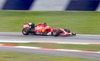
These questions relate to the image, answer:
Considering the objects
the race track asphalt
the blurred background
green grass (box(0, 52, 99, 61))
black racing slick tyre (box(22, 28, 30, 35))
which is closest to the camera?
green grass (box(0, 52, 99, 61))

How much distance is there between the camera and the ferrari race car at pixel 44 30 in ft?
54.5

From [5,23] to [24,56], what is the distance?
7826 millimetres

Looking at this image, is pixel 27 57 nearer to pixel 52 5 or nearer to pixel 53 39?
pixel 53 39

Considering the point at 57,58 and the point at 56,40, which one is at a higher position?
the point at 56,40

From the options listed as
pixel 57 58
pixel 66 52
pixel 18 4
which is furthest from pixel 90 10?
pixel 57 58

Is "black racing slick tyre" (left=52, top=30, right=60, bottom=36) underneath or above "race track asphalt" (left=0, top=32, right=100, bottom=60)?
above

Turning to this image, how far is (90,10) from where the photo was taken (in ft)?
64.2

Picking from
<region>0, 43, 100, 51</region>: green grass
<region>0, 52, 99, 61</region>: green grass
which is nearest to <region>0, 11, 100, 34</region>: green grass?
<region>0, 43, 100, 51</region>: green grass

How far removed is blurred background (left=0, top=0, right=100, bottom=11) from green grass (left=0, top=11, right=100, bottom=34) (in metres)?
0.32

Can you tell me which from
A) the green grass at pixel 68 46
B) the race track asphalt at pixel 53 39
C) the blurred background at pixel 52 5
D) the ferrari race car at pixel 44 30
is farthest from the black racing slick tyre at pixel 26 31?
the blurred background at pixel 52 5

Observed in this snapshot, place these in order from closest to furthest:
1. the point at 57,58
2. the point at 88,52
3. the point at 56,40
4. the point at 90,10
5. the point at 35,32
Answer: the point at 57,58 → the point at 88,52 → the point at 56,40 → the point at 35,32 → the point at 90,10

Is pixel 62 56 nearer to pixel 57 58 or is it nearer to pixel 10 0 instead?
pixel 57 58

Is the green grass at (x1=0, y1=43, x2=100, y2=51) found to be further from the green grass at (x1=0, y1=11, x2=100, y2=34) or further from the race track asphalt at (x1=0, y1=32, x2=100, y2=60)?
the green grass at (x1=0, y1=11, x2=100, y2=34)

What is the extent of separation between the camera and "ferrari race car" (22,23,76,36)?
16609 mm
